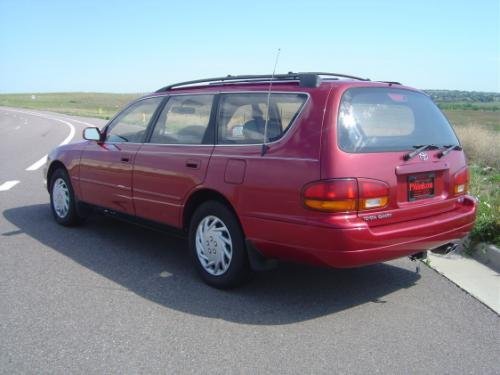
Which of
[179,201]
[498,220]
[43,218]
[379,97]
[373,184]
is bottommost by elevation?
[43,218]

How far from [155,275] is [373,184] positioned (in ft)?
7.40

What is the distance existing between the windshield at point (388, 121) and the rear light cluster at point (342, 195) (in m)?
0.26

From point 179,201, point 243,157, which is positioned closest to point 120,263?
point 179,201

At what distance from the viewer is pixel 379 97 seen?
14.1 ft

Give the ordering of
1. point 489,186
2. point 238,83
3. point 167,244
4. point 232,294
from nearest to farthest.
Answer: point 232,294 → point 238,83 → point 167,244 → point 489,186

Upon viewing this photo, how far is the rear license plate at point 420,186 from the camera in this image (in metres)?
4.18

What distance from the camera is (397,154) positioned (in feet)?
13.5

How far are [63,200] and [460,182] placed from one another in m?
4.74

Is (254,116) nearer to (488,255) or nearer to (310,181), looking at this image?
(310,181)

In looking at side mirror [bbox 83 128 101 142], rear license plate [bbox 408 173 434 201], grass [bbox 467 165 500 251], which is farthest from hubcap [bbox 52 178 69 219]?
grass [bbox 467 165 500 251]

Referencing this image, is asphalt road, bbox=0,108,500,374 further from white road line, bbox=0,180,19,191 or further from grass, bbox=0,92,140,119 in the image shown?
grass, bbox=0,92,140,119

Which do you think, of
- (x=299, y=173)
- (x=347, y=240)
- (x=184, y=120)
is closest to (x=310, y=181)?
(x=299, y=173)

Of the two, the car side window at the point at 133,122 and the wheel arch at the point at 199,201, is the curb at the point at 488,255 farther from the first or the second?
the car side window at the point at 133,122

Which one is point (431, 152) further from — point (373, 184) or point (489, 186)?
point (489, 186)
